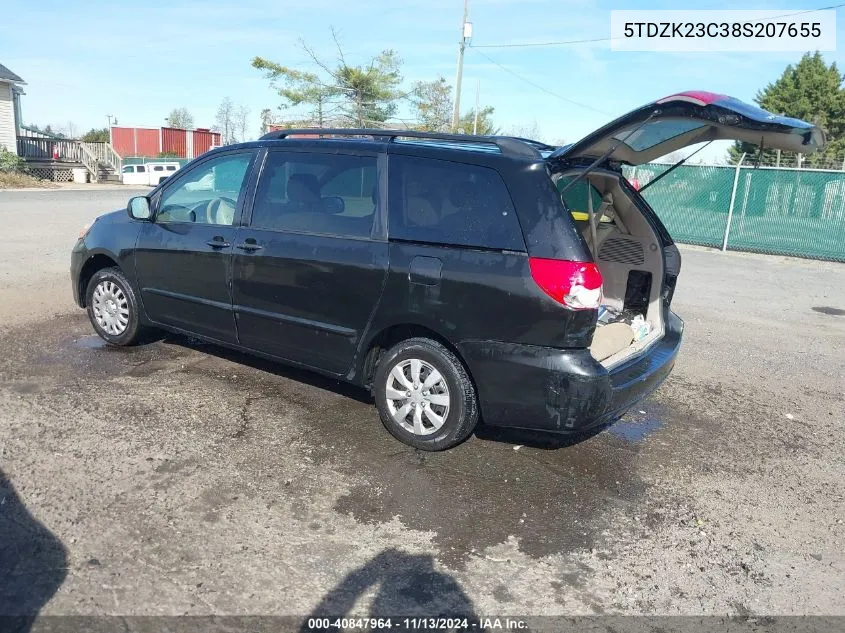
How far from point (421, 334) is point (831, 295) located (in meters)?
8.58

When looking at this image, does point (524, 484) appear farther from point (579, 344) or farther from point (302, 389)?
point (302, 389)

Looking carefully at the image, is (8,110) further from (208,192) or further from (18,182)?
(208,192)

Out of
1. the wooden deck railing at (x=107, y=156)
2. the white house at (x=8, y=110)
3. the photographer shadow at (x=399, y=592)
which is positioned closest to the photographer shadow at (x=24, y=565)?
the photographer shadow at (x=399, y=592)

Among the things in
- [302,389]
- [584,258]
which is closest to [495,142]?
[584,258]

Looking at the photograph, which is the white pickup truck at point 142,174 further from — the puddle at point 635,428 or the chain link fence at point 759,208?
the puddle at point 635,428

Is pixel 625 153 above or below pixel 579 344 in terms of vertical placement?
above

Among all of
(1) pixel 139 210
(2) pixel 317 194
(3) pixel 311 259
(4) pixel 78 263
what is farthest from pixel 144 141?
(3) pixel 311 259

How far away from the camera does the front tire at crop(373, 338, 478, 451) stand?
13.0 feet

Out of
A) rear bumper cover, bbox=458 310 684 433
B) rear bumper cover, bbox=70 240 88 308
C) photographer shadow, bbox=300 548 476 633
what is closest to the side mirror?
rear bumper cover, bbox=70 240 88 308

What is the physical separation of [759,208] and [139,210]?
13146 millimetres

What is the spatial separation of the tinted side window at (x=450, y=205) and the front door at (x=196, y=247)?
1.33 meters

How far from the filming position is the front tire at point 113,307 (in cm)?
566

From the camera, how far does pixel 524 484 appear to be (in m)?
3.86

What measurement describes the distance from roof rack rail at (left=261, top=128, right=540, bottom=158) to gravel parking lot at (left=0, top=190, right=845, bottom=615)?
1791 mm
